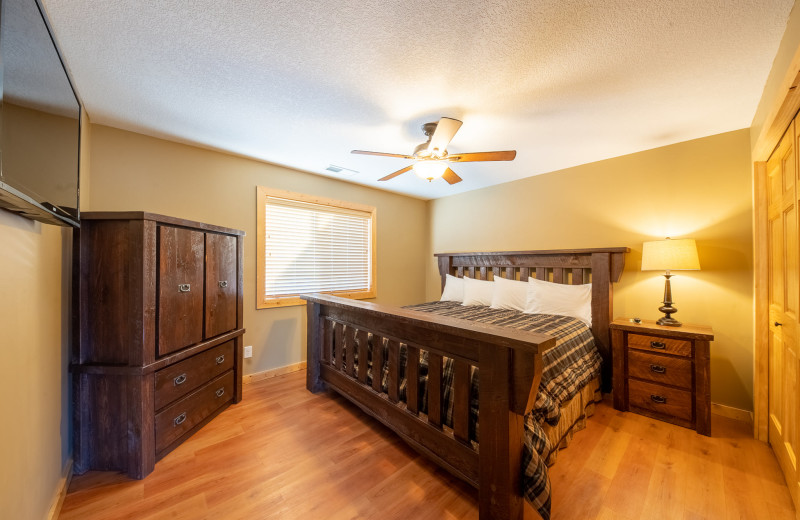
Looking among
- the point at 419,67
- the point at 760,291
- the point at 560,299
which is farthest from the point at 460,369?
the point at 760,291

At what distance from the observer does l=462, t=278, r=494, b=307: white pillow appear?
134 inches

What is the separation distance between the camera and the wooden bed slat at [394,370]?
1894 millimetres

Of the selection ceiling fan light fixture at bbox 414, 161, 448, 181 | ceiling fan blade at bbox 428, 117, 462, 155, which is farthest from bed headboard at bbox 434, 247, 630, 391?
ceiling fan blade at bbox 428, 117, 462, 155

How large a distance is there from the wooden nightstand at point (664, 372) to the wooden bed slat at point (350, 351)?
6.89 ft

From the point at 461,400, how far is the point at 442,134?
161cm

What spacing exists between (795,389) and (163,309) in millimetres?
3345

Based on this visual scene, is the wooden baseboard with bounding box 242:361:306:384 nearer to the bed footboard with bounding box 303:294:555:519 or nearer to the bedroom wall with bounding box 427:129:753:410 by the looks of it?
the bed footboard with bounding box 303:294:555:519

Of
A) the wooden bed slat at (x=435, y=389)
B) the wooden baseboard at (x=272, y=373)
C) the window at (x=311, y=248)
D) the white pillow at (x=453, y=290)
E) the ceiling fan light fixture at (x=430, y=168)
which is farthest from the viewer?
the white pillow at (x=453, y=290)

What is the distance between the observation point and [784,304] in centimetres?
160

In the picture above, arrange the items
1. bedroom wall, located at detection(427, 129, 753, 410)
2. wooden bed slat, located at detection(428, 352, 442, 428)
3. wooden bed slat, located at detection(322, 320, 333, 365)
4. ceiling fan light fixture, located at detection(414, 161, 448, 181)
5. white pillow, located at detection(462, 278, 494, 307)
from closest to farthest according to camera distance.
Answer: wooden bed slat, located at detection(428, 352, 442, 428) → ceiling fan light fixture, located at detection(414, 161, 448, 181) → bedroom wall, located at detection(427, 129, 753, 410) → wooden bed slat, located at detection(322, 320, 333, 365) → white pillow, located at detection(462, 278, 494, 307)

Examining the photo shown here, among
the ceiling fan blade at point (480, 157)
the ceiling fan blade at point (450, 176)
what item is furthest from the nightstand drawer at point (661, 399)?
the ceiling fan blade at point (450, 176)

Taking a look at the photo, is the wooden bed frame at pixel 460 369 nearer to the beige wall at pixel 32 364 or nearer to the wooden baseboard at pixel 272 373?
the wooden baseboard at pixel 272 373

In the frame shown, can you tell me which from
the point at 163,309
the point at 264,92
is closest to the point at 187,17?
the point at 264,92

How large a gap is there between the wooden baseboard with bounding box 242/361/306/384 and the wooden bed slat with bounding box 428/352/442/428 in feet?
6.71
